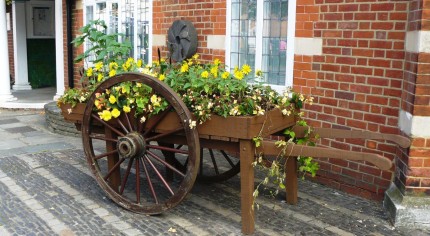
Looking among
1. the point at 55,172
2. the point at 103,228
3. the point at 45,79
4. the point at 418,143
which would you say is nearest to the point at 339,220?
the point at 418,143

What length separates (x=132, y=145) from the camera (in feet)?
14.0

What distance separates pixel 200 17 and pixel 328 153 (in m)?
3.60

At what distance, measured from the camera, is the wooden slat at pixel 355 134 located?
4078 millimetres

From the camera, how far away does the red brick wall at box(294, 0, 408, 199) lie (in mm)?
4656

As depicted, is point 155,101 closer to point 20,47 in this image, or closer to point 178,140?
point 178,140

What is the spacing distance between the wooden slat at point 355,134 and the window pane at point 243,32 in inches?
75.5

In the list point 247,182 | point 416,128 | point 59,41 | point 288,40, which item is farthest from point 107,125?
point 59,41

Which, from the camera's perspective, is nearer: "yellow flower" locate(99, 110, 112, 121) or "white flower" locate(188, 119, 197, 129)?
"white flower" locate(188, 119, 197, 129)

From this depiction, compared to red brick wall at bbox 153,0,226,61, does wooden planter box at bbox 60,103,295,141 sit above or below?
below

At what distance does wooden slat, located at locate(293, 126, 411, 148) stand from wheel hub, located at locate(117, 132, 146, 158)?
4.52 ft

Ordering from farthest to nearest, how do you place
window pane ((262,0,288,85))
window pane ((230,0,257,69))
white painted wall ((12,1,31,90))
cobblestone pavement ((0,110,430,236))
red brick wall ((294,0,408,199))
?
white painted wall ((12,1,31,90)) → window pane ((230,0,257,69)) → window pane ((262,0,288,85)) → red brick wall ((294,0,408,199)) → cobblestone pavement ((0,110,430,236))

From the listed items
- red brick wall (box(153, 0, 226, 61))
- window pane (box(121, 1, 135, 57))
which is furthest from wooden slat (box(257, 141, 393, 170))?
window pane (box(121, 1, 135, 57))

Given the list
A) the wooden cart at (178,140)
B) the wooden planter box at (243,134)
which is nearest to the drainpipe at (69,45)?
the wooden cart at (178,140)

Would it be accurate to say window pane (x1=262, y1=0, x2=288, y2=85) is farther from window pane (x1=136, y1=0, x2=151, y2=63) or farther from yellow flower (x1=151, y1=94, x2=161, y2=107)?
window pane (x1=136, y1=0, x2=151, y2=63)
